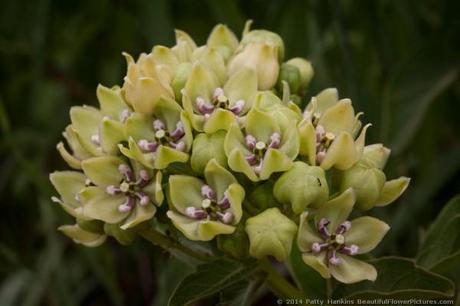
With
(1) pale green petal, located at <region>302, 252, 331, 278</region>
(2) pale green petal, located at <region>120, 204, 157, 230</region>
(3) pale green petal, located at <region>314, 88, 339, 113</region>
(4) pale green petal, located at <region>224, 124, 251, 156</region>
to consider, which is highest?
(4) pale green petal, located at <region>224, 124, 251, 156</region>

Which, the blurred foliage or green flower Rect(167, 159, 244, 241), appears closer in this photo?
green flower Rect(167, 159, 244, 241)

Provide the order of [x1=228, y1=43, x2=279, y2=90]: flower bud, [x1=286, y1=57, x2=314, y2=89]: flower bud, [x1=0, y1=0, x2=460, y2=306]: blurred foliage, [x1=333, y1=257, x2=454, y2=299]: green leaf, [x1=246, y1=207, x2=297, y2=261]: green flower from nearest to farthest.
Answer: [x1=246, y1=207, x2=297, y2=261]: green flower < [x1=333, y1=257, x2=454, y2=299]: green leaf < [x1=228, y1=43, x2=279, y2=90]: flower bud < [x1=286, y1=57, x2=314, y2=89]: flower bud < [x1=0, y1=0, x2=460, y2=306]: blurred foliage

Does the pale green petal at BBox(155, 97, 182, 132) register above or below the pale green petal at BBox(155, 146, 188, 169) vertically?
above

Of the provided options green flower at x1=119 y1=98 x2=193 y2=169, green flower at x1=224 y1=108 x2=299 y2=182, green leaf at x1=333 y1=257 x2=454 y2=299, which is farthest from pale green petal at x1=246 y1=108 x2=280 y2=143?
green leaf at x1=333 y1=257 x2=454 y2=299

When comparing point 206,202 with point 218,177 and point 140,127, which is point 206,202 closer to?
point 218,177

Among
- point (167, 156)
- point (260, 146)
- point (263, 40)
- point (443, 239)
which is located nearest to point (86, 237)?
point (167, 156)

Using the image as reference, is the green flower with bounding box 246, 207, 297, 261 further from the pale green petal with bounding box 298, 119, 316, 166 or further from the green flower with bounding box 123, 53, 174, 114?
the green flower with bounding box 123, 53, 174, 114

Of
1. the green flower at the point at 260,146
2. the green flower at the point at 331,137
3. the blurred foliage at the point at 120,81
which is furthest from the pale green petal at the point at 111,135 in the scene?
the blurred foliage at the point at 120,81

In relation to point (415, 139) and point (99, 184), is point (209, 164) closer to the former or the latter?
point (99, 184)
